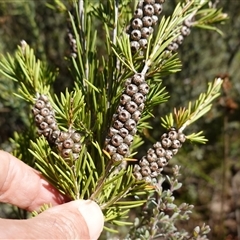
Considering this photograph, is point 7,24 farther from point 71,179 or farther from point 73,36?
point 71,179

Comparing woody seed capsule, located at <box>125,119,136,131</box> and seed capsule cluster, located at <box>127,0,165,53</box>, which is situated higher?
seed capsule cluster, located at <box>127,0,165,53</box>

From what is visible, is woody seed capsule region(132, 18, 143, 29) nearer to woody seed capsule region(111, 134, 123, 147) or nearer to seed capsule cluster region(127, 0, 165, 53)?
Result: seed capsule cluster region(127, 0, 165, 53)

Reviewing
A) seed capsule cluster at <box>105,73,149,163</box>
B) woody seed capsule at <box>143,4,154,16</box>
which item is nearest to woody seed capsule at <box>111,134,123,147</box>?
seed capsule cluster at <box>105,73,149,163</box>

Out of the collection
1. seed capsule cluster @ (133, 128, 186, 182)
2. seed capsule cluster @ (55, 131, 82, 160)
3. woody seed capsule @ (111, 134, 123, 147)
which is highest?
woody seed capsule @ (111, 134, 123, 147)

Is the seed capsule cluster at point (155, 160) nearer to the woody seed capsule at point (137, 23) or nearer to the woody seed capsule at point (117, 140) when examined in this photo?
the woody seed capsule at point (117, 140)

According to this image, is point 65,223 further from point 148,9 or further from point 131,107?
point 148,9

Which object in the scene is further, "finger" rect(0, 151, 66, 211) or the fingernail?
"finger" rect(0, 151, 66, 211)

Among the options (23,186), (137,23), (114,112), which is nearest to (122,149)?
(114,112)
